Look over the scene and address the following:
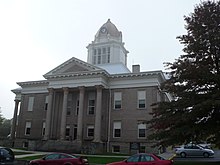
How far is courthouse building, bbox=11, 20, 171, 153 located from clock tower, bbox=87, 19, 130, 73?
711 centimetres

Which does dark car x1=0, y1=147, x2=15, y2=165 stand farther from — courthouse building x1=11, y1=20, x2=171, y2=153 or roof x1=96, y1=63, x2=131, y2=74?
roof x1=96, y1=63, x2=131, y2=74

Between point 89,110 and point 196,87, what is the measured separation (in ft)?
74.2

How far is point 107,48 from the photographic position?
170 ft

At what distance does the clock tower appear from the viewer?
50.9m

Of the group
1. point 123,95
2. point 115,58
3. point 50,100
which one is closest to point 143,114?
point 123,95

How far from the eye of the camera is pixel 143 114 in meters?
36.6

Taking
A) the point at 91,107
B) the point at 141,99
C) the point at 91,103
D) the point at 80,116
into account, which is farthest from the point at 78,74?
the point at 141,99

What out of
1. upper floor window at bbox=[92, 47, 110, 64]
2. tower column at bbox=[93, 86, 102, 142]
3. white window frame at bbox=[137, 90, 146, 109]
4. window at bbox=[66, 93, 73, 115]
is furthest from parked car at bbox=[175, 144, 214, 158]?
upper floor window at bbox=[92, 47, 110, 64]

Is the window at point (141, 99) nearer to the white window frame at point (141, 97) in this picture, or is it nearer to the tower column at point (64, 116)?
the white window frame at point (141, 97)

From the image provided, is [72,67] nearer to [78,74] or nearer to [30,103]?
[78,74]

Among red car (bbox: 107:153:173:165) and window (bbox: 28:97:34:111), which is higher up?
window (bbox: 28:97:34:111)

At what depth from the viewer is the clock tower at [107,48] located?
5088 cm

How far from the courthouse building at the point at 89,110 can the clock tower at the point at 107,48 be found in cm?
711

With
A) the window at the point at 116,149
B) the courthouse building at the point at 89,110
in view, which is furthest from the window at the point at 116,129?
the window at the point at 116,149
